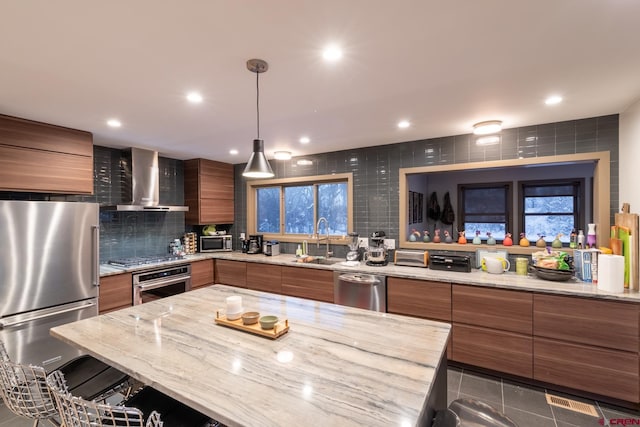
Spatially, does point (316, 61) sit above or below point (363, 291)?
above

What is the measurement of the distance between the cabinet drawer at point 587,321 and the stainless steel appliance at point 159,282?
12.4ft

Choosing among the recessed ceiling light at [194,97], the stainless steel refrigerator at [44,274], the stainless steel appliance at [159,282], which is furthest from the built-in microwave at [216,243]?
the recessed ceiling light at [194,97]

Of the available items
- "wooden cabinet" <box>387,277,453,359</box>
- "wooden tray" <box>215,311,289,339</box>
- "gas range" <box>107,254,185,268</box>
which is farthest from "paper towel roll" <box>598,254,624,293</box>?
"gas range" <box>107,254,185,268</box>

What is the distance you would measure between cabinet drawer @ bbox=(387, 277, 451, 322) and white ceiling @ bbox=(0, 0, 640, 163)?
5.15ft

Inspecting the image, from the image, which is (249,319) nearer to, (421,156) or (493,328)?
(493,328)

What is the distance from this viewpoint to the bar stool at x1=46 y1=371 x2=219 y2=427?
98 cm

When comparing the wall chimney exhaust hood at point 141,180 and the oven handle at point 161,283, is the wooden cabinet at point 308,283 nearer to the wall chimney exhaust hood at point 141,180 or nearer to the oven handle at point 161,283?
the oven handle at point 161,283

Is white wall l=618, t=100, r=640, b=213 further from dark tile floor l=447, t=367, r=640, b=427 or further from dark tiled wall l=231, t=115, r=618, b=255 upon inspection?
dark tile floor l=447, t=367, r=640, b=427

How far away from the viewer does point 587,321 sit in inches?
84.7

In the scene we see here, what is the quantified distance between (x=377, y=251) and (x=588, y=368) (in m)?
1.93

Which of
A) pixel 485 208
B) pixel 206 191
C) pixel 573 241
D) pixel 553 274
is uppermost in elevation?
pixel 206 191

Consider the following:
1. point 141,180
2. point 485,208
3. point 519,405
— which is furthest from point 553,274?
point 141,180

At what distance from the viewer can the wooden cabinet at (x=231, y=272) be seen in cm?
394

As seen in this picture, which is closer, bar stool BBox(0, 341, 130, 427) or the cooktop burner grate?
bar stool BBox(0, 341, 130, 427)
